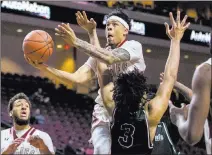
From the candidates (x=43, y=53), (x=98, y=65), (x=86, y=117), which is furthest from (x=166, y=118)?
(x=86, y=117)

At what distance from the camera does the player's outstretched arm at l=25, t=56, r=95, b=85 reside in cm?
418

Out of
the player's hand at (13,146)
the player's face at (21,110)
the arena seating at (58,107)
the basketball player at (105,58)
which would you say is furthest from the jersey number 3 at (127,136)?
the arena seating at (58,107)

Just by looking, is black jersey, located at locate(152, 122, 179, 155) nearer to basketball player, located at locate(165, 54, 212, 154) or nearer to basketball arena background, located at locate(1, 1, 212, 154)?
basketball player, located at locate(165, 54, 212, 154)

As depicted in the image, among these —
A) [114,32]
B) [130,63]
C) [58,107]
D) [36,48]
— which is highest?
[114,32]

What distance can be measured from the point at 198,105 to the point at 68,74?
203cm

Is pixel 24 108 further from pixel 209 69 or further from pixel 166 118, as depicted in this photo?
pixel 209 69

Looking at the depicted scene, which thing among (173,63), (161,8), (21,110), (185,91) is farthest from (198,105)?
(161,8)

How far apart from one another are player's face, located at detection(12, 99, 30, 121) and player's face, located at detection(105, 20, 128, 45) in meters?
1.57

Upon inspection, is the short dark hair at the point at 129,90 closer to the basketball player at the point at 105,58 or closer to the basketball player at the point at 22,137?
the basketball player at the point at 105,58

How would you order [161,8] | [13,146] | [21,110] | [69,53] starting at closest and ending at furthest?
[13,146] < [21,110] < [161,8] < [69,53]

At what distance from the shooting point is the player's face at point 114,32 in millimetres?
4211

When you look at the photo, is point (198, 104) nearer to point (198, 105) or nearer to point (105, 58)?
point (198, 105)

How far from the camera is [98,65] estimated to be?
421 cm

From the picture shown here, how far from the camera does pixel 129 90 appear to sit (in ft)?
12.2
